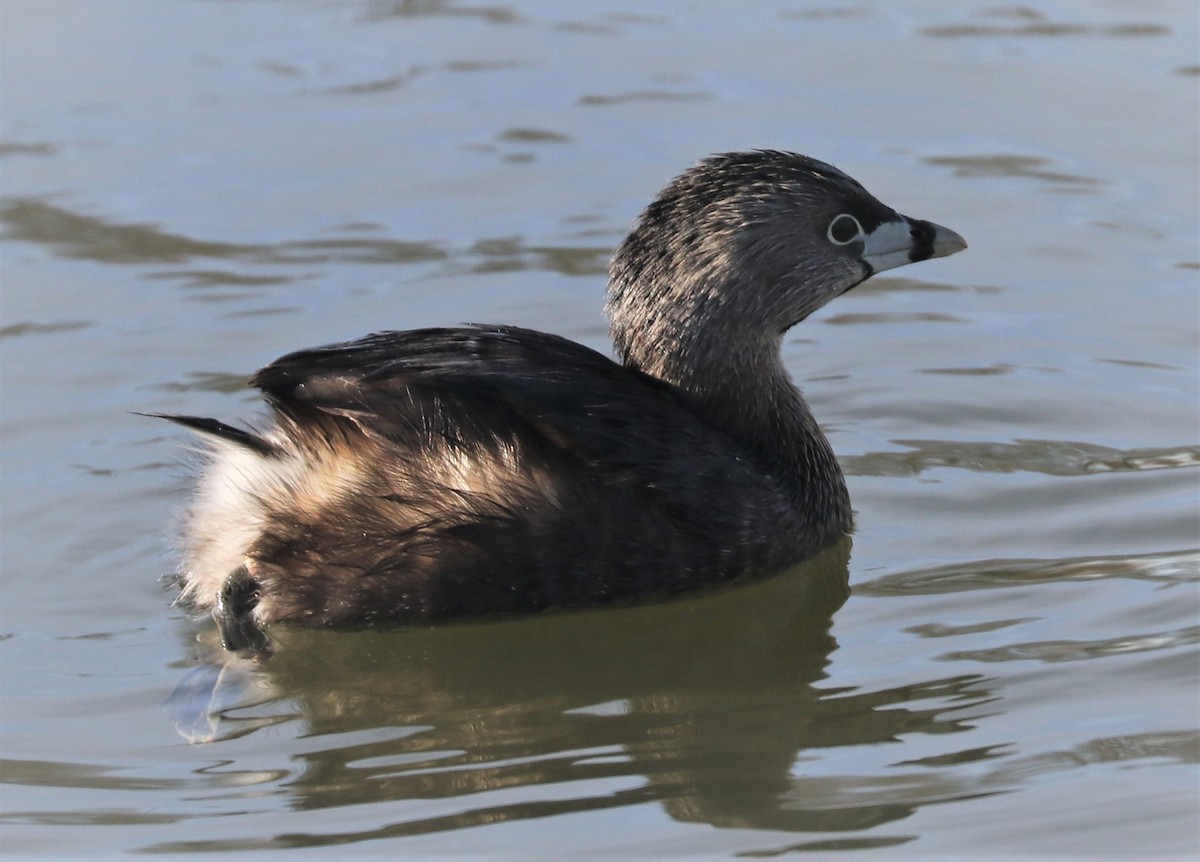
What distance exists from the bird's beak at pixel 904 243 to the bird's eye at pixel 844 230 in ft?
0.17

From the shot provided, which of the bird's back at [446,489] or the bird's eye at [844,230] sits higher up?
the bird's eye at [844,230]

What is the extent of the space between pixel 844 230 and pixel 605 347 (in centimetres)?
158

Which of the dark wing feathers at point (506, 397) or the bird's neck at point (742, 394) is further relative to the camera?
the bird's neck at point (742, 394)

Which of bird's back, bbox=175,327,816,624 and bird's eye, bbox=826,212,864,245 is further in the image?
bird's eye, bbox=826,212,864,245

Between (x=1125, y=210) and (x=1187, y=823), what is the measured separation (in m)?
4.74

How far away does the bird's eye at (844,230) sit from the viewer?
646 centimetres

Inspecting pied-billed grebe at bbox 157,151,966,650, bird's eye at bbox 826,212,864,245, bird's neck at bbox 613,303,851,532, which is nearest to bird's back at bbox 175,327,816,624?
pied-billed grebe at bbox 157,151,966,650

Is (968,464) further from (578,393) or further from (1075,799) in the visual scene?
(1075,799)

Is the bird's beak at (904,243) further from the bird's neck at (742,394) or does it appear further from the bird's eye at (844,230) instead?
the bird's neck at (742,394)

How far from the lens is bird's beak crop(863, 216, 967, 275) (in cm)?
658

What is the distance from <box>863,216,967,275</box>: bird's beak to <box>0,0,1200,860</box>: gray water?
2.55 ft

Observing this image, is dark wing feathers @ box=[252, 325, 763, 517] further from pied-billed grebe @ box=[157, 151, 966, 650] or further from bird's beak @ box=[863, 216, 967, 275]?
bird's beak @ box=[863, 216, 967, 275]

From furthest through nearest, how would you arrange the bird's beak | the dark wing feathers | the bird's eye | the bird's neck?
the bird's beak
the bird's eye
the bird's neck
the dark wing feathers

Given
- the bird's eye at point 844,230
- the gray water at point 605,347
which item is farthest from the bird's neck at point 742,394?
the bird's eye at point 844,230
